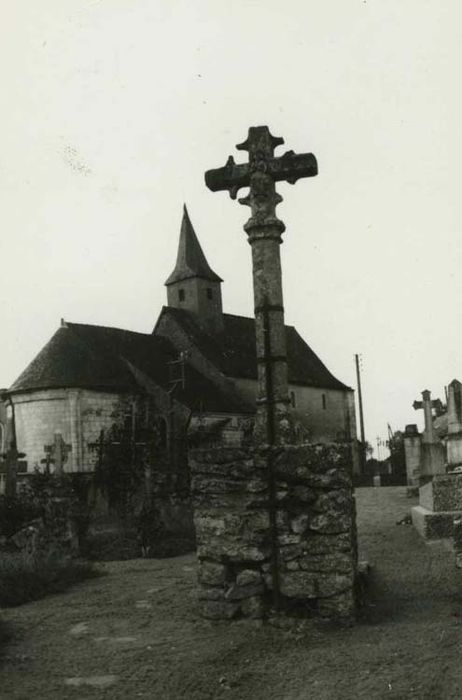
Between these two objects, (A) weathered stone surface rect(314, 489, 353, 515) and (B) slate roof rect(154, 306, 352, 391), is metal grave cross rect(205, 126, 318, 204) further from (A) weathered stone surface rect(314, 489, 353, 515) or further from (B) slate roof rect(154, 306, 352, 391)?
(B) slate roof rect(154, 306, 352, 391)

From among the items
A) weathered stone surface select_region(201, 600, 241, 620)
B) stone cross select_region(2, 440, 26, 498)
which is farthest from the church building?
weathered stone surface select_region(201, 600, 241, 620)

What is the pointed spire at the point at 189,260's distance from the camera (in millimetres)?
38562

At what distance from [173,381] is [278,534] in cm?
2094

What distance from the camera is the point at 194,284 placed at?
38.1m

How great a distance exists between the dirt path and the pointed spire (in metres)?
31.2

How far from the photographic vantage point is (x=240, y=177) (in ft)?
24.9

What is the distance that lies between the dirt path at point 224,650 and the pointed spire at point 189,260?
31.2m

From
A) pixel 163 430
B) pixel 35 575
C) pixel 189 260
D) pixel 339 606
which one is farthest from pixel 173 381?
pixel 339 606

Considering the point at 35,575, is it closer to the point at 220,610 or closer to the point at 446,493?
the point at 220,610

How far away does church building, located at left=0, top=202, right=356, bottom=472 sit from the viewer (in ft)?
94.4

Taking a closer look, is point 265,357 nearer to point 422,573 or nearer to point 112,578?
point 422,573

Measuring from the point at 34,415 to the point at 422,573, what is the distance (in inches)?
917

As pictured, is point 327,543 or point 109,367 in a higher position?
point 109,367

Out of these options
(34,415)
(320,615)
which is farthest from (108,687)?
(34,415)
